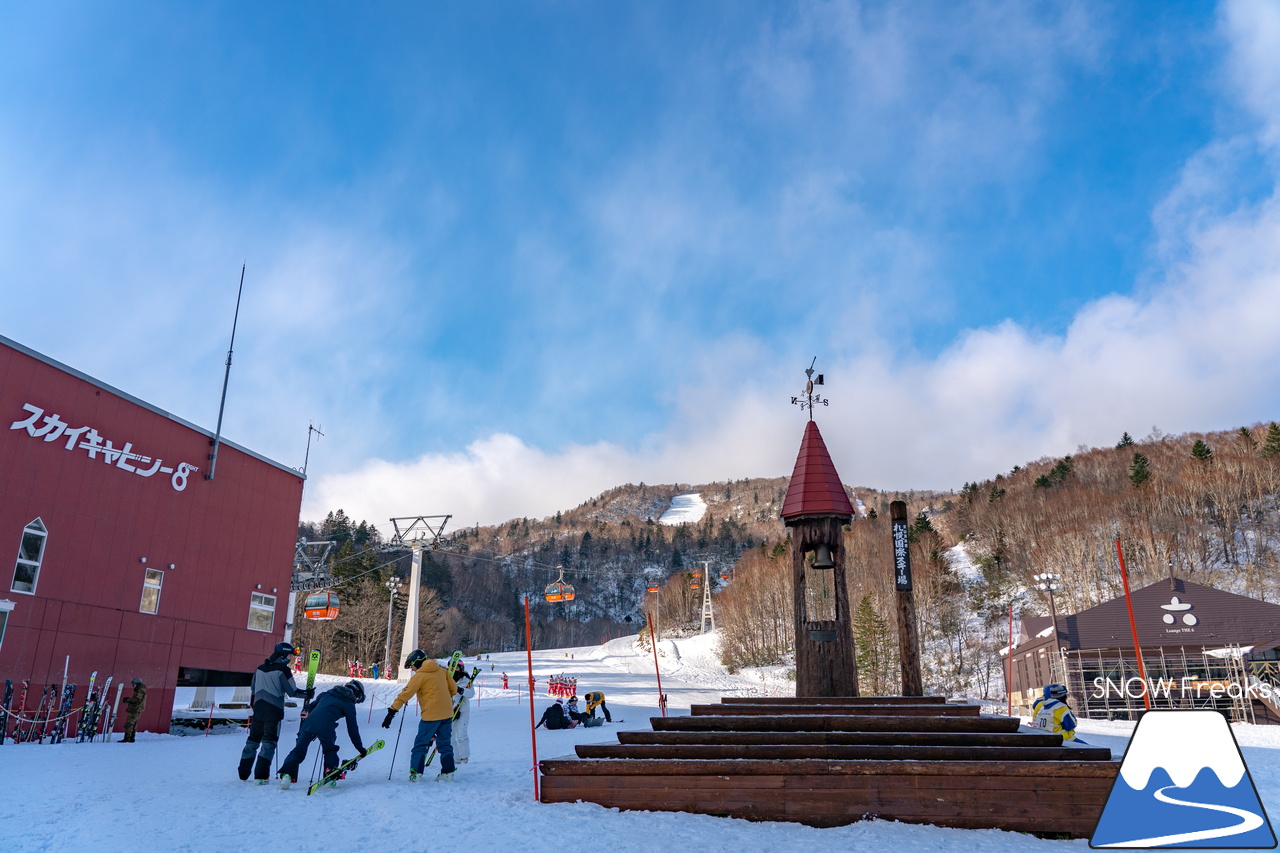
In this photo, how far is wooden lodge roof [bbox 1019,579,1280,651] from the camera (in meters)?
30.0

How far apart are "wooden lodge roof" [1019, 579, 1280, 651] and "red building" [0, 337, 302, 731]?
31570 millimetres

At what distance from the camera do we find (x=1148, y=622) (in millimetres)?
31562

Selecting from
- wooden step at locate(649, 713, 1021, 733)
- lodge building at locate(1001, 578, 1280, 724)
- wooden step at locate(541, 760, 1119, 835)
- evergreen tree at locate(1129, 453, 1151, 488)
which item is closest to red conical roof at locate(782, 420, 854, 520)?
wooden step at locate(649, 713, 1021, 733)

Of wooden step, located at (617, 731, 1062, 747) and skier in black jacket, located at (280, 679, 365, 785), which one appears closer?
wooden step, located at (617, 731, 1062, 747)

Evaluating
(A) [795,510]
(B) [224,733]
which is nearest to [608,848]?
(A) [795,510]

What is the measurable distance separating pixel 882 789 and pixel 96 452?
18983 mm

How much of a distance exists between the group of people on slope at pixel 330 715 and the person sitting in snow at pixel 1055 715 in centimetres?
767

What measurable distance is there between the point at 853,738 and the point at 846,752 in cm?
61

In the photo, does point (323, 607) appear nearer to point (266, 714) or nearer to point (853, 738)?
point (266, 714)

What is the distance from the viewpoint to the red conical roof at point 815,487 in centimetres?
1384

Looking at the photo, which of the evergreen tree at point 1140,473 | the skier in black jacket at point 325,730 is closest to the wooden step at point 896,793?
the skier in black jacket at point 325,730

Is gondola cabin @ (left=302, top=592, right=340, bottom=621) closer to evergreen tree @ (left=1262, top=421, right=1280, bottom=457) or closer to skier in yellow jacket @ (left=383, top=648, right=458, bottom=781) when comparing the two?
skier in yellow jacket @ (left=383, top=648, right=458, bottom=781)

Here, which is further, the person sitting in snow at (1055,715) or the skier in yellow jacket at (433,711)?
the person sitting in snow at (1055,715)

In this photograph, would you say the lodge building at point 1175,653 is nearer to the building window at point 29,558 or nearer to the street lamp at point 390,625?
the street lamp at point 390,625
